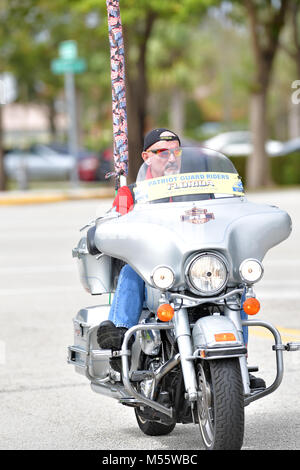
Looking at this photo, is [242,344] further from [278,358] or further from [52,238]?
[52,238]

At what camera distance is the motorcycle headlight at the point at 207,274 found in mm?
5414

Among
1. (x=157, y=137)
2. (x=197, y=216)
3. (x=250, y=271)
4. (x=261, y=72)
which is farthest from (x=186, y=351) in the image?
(x=261, y=72)

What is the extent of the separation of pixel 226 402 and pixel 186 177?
47.9 inches

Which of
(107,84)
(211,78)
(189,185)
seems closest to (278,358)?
(189,185)

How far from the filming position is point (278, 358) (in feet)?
18.6

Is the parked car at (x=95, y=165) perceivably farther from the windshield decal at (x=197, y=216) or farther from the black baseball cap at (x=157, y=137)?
the windshield decal at (x=197, y=216)

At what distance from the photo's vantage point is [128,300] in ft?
19.0

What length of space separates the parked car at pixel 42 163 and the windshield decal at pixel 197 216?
34896 millimetres

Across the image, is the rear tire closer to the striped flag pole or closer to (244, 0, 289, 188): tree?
the striped flag pole

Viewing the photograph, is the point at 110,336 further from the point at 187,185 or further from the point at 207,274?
the point at 187,185

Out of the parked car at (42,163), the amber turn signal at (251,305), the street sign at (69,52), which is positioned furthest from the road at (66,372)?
the parked car at (42,163)

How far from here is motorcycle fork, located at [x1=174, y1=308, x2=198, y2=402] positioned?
5320 mm

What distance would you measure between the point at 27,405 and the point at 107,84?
59953 mm

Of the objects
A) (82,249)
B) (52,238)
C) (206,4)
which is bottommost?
(52,238)
